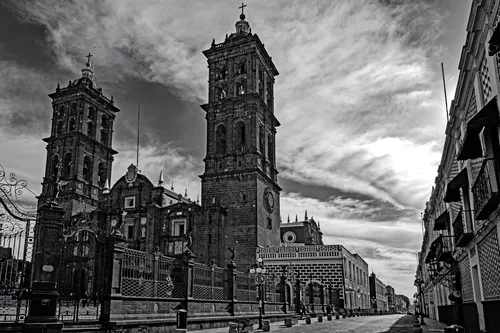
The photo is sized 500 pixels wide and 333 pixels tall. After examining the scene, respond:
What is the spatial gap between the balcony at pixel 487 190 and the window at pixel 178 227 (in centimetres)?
3251

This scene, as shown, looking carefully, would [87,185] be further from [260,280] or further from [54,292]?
[54,292]

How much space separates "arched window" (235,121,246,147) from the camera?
43156mm

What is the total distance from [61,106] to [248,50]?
900 inches

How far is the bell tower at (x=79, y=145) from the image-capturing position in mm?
49156

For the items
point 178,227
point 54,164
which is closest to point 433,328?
point 178,227

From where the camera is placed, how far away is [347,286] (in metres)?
44.0

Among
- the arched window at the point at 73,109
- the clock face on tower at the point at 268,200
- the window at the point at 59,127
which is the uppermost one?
the arched window at the point at 73,109

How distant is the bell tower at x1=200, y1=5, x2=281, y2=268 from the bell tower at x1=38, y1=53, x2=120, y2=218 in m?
14.8

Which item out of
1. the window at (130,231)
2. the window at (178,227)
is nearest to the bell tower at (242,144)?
the window at (178,227)

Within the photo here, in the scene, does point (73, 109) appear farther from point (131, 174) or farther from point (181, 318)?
point (181, 318)

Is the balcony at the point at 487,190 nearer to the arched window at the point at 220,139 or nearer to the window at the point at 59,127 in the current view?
the arched window at the point at 220,139

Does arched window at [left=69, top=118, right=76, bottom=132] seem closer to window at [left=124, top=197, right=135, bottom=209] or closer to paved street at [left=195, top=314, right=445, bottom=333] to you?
window at [left=124, top=197, right=135, bottom=209]

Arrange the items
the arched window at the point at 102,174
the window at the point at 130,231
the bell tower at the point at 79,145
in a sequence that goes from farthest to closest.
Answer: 1. the arched window at the point at 102,174
2. the bell tower at the point at 79,145
3. the window at the point at 130,231

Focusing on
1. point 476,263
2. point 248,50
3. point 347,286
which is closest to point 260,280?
point 476,263
